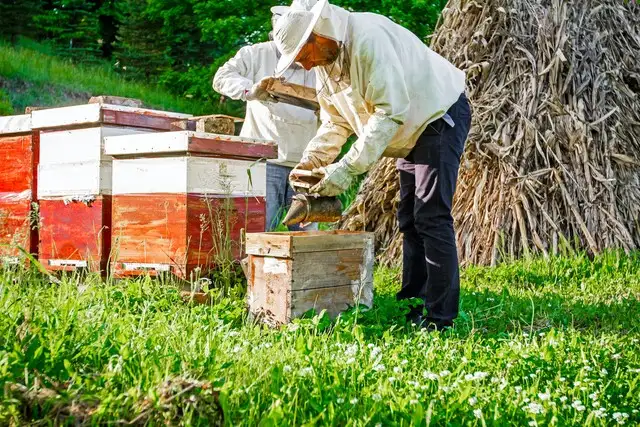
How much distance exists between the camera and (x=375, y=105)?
10.8ft

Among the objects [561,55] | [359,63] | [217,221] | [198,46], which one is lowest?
[217,221]

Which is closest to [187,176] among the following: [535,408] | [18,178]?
[18,178]

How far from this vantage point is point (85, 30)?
22.2 meters

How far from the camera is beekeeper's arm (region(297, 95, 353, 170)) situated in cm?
369

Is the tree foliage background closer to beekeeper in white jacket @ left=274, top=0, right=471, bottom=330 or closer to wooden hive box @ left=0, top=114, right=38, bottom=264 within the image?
wooden hive box @ left=0, top=114, right=38, bottom=264

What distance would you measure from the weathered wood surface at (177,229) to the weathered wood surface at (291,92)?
639 mm

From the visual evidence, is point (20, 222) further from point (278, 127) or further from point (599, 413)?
point (599, 413)

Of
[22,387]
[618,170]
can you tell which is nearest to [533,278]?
[618,170]

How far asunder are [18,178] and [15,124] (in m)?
0.36

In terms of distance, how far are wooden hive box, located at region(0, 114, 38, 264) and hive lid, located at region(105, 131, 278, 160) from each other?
86cm

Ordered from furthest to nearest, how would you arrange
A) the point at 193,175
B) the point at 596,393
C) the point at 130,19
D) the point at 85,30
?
1. the point at 85,30
2. the point at 130,19
3. the point at 193,175
4. the point at 596,393

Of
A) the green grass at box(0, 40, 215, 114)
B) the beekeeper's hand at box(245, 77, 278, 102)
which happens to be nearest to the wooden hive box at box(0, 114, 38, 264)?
the beekeeper's hand at box(245, 77, 278, 102)

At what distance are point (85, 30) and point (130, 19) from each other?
12.9 feet

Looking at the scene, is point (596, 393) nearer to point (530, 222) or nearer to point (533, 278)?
point (533, 278)
